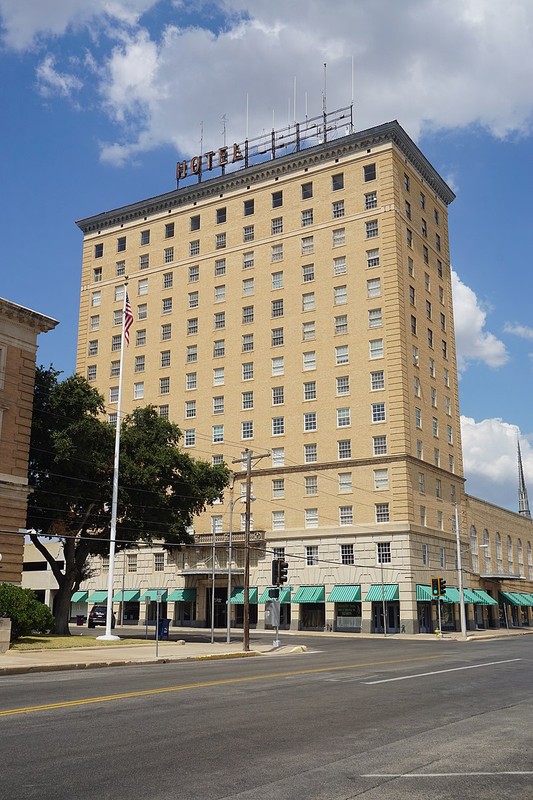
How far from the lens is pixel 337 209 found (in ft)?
231

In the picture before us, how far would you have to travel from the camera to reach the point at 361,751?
10.6m

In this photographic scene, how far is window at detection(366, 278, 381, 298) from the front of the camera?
218 feet

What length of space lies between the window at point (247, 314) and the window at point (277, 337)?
301cm

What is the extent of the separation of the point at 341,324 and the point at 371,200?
11.4 metres

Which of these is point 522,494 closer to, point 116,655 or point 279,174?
point 279,174

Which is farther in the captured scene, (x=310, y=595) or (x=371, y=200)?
(x=371, y=200)

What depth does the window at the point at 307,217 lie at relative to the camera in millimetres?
71938

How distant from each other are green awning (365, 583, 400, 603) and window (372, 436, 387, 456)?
10.4 meters

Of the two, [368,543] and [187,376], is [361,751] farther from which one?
[187,376]

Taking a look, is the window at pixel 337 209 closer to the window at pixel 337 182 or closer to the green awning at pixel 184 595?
the window at pixel 337 182

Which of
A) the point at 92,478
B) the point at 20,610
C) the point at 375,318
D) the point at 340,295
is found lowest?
the point at 20,610

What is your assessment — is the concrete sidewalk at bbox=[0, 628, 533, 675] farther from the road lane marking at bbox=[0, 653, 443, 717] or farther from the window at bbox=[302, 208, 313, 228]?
the window at bbox=[302, 208, 313, 228]

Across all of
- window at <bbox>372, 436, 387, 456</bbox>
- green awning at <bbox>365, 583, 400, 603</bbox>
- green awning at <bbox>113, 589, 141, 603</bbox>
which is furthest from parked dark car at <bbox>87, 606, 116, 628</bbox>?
window at <bbox>372, 436, 387, 456</bbox>

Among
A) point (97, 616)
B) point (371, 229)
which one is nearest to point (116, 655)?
point (97, 616)
